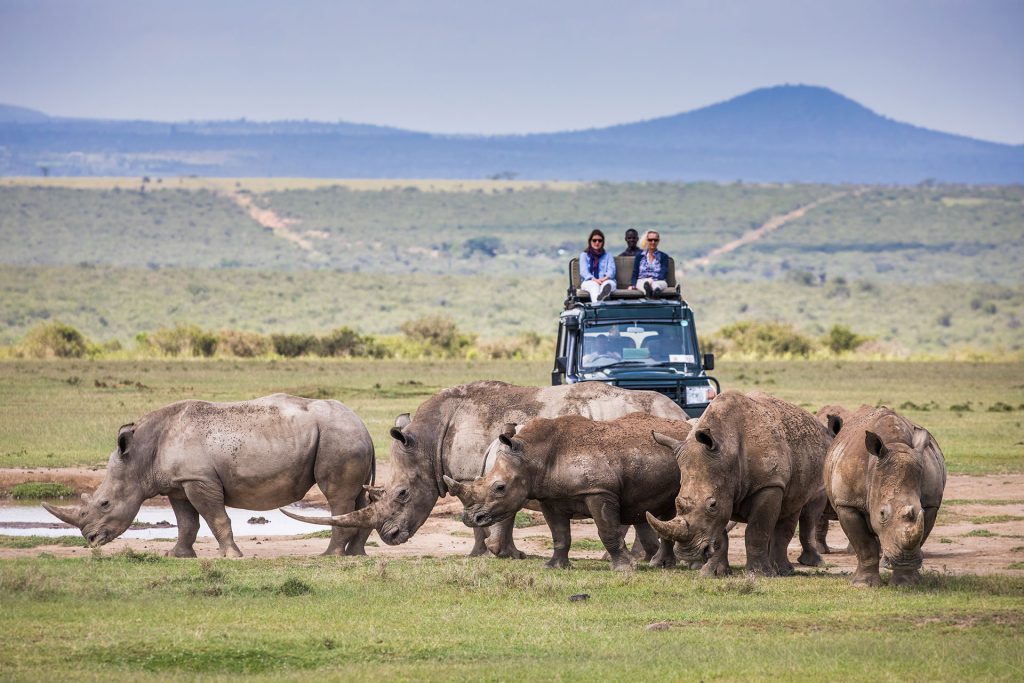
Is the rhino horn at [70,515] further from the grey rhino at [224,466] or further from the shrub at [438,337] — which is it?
the shrub at [438,337]

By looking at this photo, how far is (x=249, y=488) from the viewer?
1681 centimetres

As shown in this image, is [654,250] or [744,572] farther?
[654,250]

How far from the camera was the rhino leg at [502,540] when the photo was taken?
52.7ft

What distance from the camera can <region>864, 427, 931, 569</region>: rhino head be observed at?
13008 mm

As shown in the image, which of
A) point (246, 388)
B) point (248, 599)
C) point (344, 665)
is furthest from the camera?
point (246, 388)

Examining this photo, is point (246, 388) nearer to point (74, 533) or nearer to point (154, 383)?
point (154, 383)

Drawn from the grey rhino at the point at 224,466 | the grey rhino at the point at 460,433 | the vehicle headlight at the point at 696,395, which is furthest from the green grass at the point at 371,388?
the grey rhino at the point at 460,433

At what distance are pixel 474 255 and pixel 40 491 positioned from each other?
110147 millimetres

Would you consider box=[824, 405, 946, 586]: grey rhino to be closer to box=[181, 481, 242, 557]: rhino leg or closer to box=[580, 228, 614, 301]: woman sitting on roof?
box=[181, 481, 242, 557]: rhino leg

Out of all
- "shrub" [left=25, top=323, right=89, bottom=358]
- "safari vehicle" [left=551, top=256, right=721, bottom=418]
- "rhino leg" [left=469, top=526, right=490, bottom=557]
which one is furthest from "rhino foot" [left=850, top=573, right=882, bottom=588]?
"shrub" [left=25, top=323, right=89, bottom=358]

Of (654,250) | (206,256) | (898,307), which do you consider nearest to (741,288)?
(898,307)

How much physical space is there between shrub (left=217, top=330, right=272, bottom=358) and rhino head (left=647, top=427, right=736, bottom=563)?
42854mm

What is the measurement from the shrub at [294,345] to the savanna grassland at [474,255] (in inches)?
707

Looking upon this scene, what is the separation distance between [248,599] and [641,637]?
3272 millimetres
